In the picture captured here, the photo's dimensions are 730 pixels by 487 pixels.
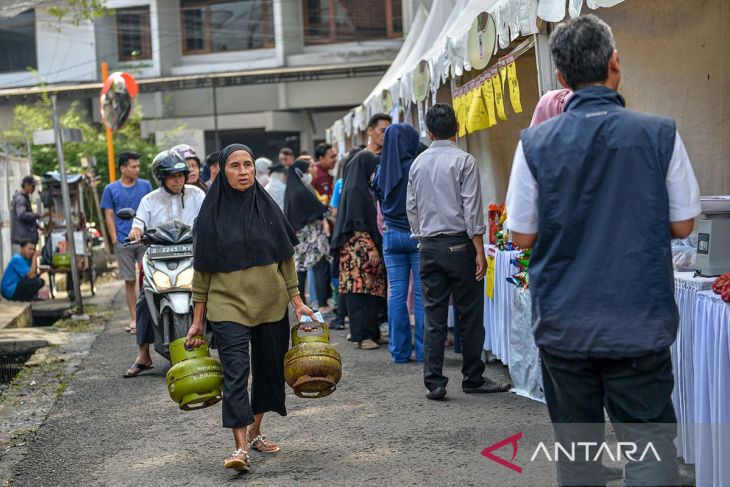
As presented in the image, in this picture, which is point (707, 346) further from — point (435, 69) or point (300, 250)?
point (300, 250)

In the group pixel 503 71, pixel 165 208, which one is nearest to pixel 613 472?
pixel 503 71

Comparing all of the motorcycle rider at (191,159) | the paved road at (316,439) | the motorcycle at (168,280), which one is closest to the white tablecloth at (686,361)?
the paved road at (316,439)

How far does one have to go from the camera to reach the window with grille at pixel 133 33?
36312mm

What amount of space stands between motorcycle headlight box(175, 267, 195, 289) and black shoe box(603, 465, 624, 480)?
4.38 metres

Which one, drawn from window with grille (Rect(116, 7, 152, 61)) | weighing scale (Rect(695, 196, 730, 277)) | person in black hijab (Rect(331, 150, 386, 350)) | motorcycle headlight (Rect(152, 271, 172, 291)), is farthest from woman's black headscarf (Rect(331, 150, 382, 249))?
window with grille (Rect(116, 7, 152, 61))

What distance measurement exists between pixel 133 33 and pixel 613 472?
1333 inches

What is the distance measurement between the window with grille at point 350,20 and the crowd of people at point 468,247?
77.8ft

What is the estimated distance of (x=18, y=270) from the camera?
48.9 ft

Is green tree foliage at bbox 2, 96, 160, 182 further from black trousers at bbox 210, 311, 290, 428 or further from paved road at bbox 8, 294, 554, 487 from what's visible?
black trousers at bbox 210, 311, 290, 428

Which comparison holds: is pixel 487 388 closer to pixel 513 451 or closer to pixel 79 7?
pixel 513 451

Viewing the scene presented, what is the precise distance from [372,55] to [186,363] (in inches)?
1150

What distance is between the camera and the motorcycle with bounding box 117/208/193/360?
855 cm

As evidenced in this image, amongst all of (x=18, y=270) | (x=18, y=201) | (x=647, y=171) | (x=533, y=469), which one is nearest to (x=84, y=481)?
(x=533, y=469)

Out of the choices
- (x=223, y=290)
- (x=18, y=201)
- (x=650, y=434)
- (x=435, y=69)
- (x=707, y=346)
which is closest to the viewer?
(x=650, y=434)
